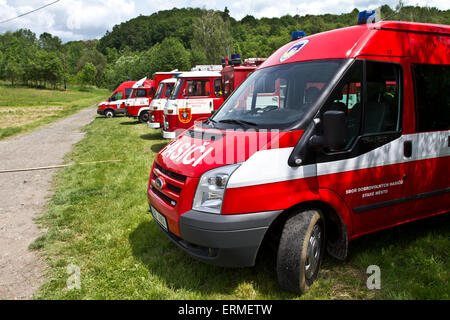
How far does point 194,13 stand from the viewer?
128 metres

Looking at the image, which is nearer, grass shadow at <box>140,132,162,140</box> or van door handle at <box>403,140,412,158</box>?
van door handle at <box>403,140,412,158</box>

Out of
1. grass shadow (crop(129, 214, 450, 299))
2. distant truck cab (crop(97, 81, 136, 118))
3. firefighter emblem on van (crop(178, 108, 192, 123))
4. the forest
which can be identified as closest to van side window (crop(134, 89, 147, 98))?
distant truck cab (crop(97, 81, 136, 118))

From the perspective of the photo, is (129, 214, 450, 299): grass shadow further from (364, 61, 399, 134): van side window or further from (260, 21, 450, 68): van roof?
(260, 21, 450, 68): van roof

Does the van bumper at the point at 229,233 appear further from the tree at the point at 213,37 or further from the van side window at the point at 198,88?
the tree at the point at 213,37

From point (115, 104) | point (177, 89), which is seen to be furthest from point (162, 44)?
point (177, 89)

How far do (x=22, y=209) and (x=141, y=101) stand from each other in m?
15.3

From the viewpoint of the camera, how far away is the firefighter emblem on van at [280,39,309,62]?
12.8 feet

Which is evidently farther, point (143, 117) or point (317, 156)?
point (143, 117)

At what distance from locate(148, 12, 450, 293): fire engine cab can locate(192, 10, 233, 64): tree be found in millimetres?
56928

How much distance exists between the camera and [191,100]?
11625 millimetres

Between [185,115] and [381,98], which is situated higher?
[381,98]

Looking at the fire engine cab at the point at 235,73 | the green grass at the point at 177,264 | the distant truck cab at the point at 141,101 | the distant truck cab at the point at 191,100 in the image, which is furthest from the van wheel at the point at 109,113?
the green grass at the point at 177,264

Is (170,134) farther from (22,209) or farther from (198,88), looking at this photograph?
(22,209)

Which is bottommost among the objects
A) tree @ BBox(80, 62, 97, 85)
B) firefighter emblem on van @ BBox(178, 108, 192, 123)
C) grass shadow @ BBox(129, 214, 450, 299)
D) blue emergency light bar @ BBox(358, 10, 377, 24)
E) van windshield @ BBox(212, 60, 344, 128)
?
grass shadow @ BBox(129, 214, 450, 299)
